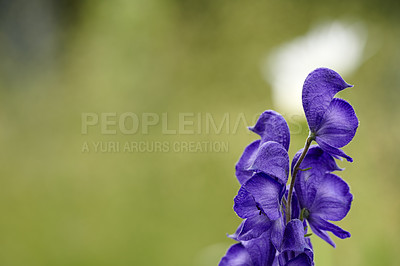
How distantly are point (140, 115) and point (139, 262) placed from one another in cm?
61

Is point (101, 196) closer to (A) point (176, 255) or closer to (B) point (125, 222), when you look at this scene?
(B) point (125, 222)

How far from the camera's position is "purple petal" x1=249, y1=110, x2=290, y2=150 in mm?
355

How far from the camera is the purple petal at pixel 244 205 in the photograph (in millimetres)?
315

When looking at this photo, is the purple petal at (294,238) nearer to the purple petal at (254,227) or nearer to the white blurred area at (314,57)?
the purple petal at (254,227)

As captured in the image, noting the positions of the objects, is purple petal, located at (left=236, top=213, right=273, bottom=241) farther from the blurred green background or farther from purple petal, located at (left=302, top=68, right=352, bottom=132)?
the blurred green background

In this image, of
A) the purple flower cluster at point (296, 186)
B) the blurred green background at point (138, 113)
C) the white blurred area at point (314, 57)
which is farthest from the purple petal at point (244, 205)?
the blurred green background at point (138, 113)

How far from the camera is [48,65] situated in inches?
65.1

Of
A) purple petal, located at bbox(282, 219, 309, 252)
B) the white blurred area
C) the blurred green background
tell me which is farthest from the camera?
the blurred green background

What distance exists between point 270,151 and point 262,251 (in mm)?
90

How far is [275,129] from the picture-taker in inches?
14.1

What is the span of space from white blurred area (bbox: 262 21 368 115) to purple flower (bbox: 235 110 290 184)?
0.75m

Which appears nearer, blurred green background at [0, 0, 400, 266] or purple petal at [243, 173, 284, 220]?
purple petal at [243, 173, 284, 220]

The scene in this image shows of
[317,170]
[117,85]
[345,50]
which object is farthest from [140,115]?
[317,170]

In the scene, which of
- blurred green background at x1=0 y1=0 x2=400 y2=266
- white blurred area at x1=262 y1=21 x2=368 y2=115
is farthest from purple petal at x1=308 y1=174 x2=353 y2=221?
blurred green background at x1=0 y1=0 x2=400 y2=266
